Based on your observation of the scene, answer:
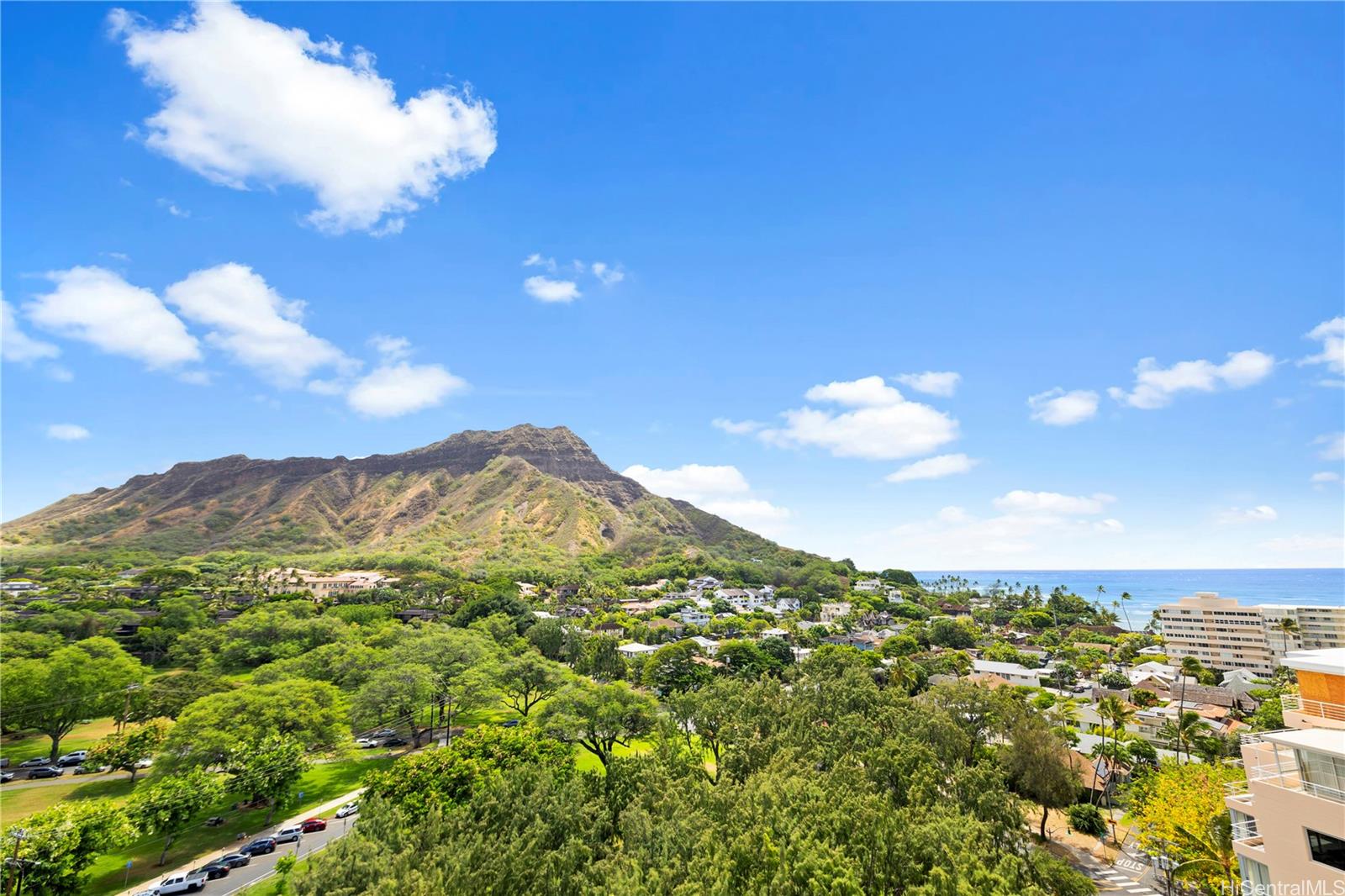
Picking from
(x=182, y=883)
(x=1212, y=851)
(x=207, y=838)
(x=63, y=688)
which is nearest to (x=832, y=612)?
(x=1212, y=851)

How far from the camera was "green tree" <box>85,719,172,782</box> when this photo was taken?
3344 centimetres

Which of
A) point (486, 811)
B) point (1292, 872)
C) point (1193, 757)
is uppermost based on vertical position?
point (1292, 872)

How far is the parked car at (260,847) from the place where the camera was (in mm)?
26688

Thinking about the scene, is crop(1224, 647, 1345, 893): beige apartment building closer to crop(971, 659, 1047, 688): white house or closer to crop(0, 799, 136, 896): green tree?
crop(0, 799, 136, 896): green tree

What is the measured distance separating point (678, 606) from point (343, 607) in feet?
198

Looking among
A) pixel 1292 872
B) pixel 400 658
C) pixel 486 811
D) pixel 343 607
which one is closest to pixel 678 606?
pixel 343 607

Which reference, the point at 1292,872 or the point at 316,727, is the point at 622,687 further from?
the point at 1292,872

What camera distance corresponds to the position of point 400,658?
49.4 metres

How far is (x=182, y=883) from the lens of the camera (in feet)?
76.5

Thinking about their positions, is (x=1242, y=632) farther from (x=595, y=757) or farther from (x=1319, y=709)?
(x=595, y=757)

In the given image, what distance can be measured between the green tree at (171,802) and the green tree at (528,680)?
22.2m

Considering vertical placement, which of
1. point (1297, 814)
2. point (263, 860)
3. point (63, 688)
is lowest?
point (263, 860)

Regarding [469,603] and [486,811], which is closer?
[486,811]

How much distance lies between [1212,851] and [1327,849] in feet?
42.7
